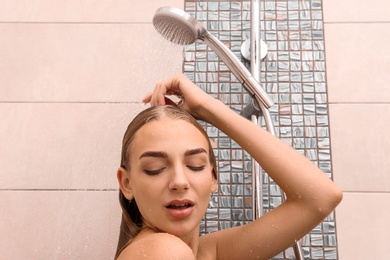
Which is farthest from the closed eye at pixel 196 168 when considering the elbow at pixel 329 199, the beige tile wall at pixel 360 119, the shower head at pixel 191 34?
the beige tile wall at pixel 360 119

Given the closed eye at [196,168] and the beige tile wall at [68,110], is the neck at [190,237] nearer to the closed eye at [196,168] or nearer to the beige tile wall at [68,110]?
the closed eye at [196,168]

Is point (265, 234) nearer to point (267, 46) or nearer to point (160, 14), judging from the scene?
point (160, 14)

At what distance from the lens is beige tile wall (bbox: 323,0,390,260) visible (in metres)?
1.45

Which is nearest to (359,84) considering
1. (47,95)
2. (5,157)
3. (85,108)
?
(85,108)

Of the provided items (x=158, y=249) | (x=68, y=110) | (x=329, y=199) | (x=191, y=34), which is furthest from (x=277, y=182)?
(x=68, y=110)

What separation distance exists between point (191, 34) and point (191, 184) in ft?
1.72

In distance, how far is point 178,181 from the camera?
899mm

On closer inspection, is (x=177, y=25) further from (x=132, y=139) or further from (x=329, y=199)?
(x=329, y=199)

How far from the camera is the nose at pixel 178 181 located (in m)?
0.90

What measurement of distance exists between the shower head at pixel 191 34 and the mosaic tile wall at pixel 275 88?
210 millimetres

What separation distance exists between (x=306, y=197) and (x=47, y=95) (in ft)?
2.90

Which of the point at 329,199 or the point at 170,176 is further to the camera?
the point at 329,199

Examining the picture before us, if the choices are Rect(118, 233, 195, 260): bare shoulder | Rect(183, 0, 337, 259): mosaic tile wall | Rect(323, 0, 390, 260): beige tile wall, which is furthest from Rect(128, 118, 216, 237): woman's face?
Rect(323, 0, 390, 260): beige tile wall

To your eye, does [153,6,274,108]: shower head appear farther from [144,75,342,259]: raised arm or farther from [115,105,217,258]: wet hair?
[115,105,217,258]: wet hair
